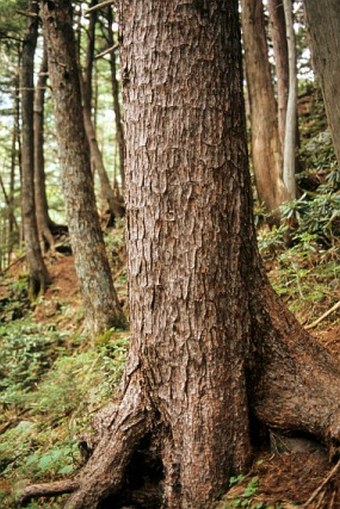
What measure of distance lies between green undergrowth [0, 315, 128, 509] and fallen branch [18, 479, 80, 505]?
0.07m

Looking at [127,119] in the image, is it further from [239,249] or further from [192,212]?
[239,249]

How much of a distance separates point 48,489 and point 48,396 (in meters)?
2.75

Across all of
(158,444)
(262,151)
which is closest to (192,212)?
(158,444)

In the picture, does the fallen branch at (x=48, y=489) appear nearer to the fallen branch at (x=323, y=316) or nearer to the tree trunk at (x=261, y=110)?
the fallen branch at (x=323, y=316)

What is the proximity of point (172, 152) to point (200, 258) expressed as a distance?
58 centimetres

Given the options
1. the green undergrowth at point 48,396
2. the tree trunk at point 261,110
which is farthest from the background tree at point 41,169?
the tree trunk at point 261,110

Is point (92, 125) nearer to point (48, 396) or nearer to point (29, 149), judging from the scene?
point (29, 149)

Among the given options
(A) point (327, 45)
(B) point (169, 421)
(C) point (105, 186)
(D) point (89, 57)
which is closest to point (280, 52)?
(D) point (89, 57)

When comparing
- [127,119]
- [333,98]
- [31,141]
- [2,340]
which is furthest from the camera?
[31,141]

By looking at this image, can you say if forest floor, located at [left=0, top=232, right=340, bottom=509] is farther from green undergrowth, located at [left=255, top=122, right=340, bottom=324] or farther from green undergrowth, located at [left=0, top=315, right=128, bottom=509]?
green undergrowth, located at [left=255, top=122, right=340, bottom=324]

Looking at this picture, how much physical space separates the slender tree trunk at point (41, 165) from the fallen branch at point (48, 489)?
35.3 feet

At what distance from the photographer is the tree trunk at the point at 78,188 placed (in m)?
6.88

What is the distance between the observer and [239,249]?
8.43 feet

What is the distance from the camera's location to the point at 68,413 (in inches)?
202
